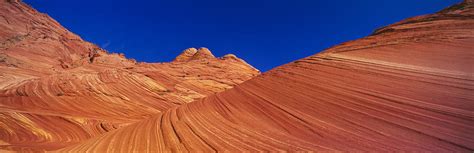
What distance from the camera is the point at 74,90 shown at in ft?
64.8

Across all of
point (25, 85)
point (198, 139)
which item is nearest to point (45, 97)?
point (25, 85)

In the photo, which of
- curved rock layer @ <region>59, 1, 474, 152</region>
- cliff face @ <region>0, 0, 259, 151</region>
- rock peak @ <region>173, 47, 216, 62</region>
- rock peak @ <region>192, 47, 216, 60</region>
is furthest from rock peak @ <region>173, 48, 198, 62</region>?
curved rock layer @ <region>59, 1, 474, 152</region>

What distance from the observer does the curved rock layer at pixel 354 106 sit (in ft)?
18.4

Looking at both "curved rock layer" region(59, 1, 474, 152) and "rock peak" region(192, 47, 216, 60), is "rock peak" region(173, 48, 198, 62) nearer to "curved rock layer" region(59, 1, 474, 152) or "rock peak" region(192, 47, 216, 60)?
"rock peak" region(192, 47, 216, 60)

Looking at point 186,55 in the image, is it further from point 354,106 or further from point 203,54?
point 354,106

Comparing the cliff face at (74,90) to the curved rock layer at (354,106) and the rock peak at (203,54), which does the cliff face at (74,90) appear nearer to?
the rock peak at (203,54)

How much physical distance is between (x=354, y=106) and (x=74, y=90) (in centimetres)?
1969

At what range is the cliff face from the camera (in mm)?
13758

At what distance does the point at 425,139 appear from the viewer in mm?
5172

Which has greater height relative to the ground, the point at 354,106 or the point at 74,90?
the point at 74,90

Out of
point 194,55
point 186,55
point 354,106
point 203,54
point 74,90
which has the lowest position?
point 354,106

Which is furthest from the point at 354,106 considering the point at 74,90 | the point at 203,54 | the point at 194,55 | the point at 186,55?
the point at 186,55

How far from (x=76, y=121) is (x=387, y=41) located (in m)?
16.3

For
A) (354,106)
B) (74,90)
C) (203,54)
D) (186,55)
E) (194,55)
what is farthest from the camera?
(186,55)
